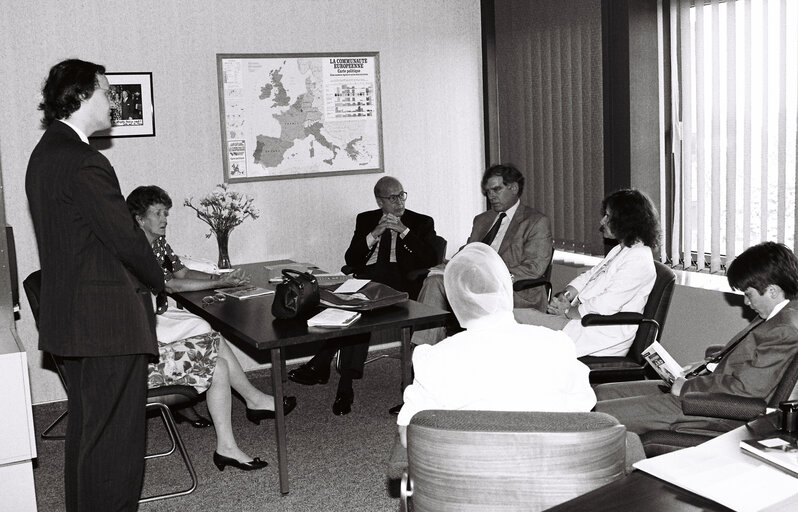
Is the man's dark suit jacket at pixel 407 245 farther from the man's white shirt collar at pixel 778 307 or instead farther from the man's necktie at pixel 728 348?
the man's white shirt collar at pixel 778 307

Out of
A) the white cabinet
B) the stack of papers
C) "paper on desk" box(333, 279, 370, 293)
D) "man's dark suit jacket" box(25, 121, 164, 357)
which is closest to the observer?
"man's dark suit jacket" box(25, 121, 164, 357)

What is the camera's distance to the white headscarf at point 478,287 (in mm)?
2361

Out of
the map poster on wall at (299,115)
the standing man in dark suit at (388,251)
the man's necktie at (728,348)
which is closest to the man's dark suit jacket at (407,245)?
the standing man in dark suit at (388,251)

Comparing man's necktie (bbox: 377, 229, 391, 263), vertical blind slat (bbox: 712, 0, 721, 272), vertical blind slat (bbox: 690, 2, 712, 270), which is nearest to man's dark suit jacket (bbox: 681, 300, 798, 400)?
A: vertical blind slat (bbox: 712, 0, 721, 272)

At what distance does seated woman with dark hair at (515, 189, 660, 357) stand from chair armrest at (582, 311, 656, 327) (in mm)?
185

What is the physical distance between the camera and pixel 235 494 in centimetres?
388

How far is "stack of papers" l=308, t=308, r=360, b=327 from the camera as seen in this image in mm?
3769

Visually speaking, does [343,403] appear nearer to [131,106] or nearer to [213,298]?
[213,298]

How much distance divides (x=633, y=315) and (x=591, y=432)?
7.44ft

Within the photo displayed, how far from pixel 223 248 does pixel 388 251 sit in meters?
1.14

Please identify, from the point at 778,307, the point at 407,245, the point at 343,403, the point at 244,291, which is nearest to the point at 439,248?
the point at 407,245

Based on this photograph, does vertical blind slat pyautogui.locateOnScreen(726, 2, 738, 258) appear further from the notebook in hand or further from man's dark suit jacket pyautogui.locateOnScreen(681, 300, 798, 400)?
man's dark suit jacket pyautogui.locateOnScreen(681, 300, 798, 400)

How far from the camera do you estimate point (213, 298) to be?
4.52 m

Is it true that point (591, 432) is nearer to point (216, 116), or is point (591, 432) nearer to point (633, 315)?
point (633, 315)
